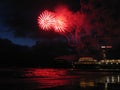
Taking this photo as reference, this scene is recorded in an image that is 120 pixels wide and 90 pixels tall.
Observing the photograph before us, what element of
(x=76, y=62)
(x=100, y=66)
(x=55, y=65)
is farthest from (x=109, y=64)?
(x=55, y=65)

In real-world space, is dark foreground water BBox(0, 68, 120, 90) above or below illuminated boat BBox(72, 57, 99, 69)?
below

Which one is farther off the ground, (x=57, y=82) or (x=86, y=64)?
(x=86, y=64)

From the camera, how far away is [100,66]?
123 metres

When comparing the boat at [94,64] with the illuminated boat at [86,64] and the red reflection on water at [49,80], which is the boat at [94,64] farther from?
the red reflection on water at [49,80]

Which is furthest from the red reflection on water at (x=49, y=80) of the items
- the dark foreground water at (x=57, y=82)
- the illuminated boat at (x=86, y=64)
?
the illuminated boat at (x=86, y=64)

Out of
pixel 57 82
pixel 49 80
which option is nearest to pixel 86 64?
pixel 49 80

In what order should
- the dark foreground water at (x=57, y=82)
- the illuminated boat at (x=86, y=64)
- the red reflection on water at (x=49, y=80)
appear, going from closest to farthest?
1. the dark foreground water at (x=57, y=82)
2. the red reflection on water at (x=49, y=80)
3. the illuminated boat at (x=86, y=64)

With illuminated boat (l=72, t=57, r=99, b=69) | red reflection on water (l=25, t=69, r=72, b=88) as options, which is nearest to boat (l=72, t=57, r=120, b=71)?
illuminated boat (l=72, t=57, r=99, b=69)

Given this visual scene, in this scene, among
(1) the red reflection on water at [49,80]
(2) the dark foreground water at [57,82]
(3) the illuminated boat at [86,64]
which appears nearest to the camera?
(2) the dark foreground water at [57,82]

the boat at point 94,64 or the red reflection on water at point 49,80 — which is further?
the boat at point 94,64

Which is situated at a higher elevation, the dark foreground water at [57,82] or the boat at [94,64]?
the boat at [94,64]

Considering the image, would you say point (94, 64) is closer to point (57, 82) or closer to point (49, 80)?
point (49, 80)

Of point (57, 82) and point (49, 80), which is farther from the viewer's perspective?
point (49, 80)

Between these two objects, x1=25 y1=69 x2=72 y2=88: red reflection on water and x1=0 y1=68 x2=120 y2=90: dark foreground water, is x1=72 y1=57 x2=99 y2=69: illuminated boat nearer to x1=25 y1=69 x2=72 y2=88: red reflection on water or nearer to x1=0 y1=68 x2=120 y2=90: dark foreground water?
x1=25 y1=69 x2=72 y2=88: red reflection on water
